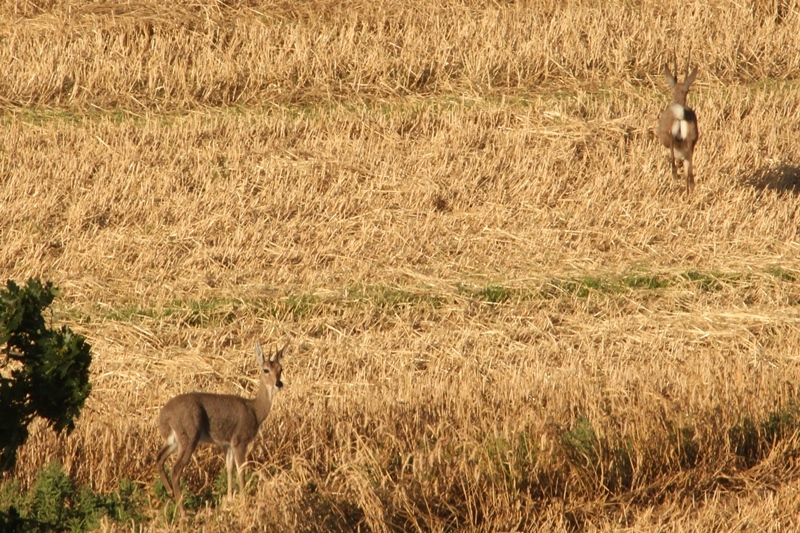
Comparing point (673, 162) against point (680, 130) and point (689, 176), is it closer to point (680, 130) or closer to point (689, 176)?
point (689, 176)

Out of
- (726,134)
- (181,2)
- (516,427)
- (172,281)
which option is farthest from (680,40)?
(516,427)

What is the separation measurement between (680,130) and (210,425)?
7725 mm

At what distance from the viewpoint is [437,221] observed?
39.7ft

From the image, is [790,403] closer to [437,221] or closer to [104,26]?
[437,221]

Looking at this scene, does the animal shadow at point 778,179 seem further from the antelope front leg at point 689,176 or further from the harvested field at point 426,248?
the antelope front leg at point 689,176

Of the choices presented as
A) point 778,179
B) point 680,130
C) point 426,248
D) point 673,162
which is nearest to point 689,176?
point 673,162

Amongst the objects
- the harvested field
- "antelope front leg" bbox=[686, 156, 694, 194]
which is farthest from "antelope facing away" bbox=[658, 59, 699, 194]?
the harvested field

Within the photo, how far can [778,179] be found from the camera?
43.5 ft

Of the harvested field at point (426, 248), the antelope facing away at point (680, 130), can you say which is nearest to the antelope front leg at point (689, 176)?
the antelope facing away at point (680, 130)

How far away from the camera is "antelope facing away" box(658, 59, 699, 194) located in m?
12.4

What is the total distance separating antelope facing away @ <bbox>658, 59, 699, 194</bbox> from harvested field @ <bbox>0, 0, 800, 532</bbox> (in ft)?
1.33

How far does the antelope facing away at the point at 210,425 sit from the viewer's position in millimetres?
6301

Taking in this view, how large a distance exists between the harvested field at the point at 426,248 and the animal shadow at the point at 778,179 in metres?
0.06

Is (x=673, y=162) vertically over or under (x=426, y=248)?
over
